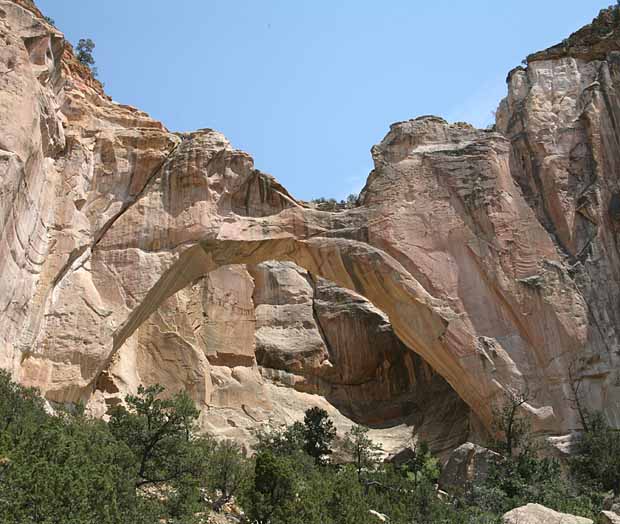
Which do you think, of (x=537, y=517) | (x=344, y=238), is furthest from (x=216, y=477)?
(x=344, y=238)

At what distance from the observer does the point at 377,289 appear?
25375mm

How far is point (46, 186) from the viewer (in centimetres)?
2198

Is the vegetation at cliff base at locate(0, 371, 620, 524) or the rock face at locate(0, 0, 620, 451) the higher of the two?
the rock face at locate(0, 0, 620, 451)

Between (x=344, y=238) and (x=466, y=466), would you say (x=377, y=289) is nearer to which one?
(x=344, y=238)

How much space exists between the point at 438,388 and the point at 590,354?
9.26 meters

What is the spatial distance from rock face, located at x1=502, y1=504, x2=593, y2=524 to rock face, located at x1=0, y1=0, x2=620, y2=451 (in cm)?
782

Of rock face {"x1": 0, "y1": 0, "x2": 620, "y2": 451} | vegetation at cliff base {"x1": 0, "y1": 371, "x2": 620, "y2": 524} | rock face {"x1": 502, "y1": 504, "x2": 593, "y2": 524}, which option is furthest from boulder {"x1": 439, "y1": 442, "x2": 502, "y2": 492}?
rock face {"x1": 502, "y1": 504, "x2": 593, "y2": 524}

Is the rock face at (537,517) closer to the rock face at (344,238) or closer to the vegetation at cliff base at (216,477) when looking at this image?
the vegetation at cliff base at (216,477)

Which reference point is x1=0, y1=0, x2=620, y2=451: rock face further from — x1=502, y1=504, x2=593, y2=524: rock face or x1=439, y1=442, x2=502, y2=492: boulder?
x1=502, y1=504, x2=593, y2=524: rock face

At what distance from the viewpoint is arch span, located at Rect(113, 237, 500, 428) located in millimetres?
23859

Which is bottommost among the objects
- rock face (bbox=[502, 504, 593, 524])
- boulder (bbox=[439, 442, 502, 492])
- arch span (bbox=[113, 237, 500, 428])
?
rock face (bbox=[502, 504, 593, 524])

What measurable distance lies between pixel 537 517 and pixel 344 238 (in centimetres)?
1204

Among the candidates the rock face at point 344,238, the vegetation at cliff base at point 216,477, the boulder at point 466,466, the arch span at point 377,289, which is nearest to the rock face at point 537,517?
the vegetation at cliff base at point 216,477

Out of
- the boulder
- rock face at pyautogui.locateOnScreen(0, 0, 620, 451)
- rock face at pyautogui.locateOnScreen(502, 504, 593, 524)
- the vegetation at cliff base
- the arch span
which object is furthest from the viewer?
the arch span
